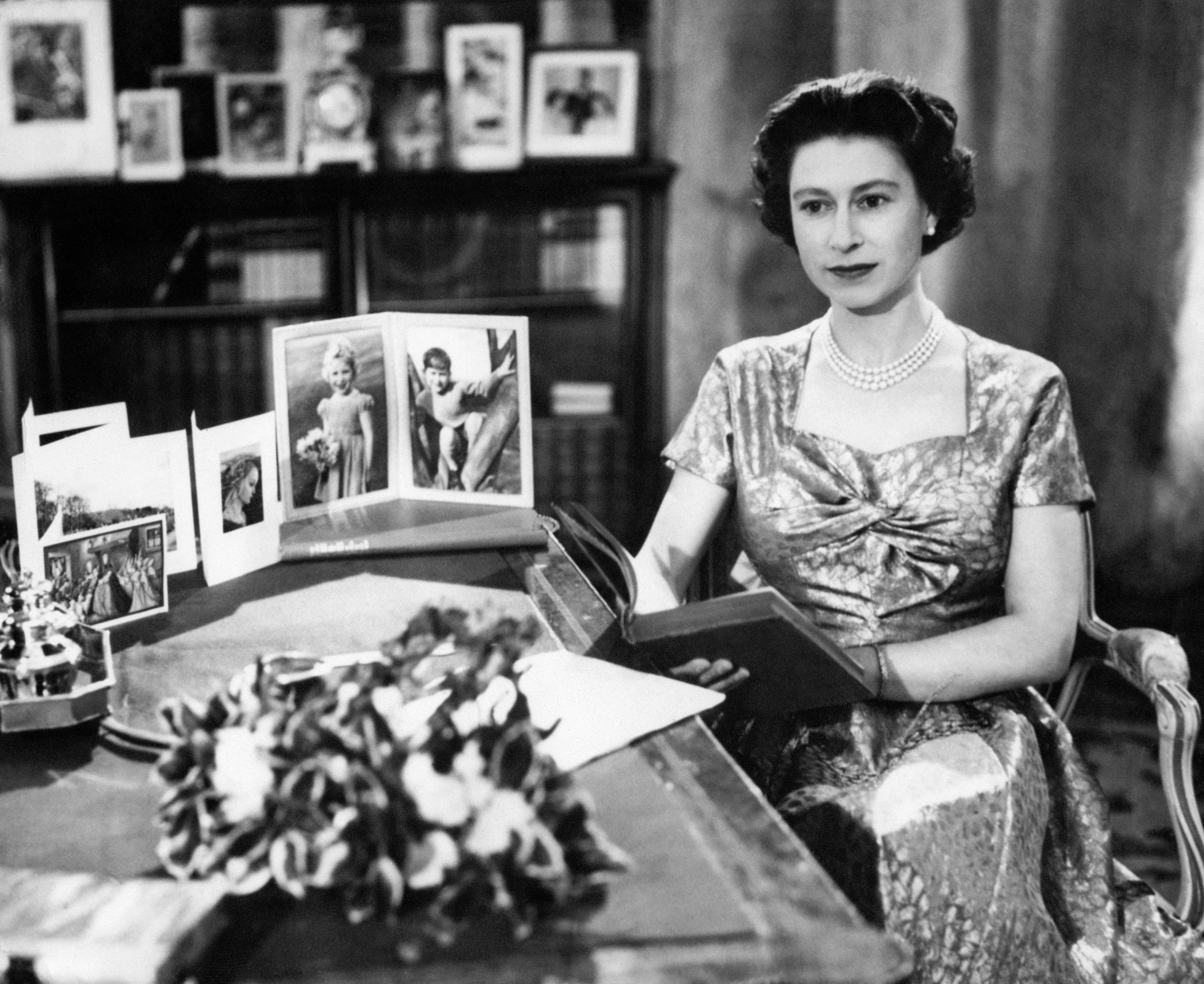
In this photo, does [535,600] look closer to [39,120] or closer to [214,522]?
[214,522]

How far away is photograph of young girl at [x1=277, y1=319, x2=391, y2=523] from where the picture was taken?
63.9 inches

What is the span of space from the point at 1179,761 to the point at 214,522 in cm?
113

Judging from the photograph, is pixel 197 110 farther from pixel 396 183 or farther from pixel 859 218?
pixel 859 218

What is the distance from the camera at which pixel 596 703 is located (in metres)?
1.10

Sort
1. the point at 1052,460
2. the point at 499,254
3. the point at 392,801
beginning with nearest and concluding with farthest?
1. the point at 392,801
2. the point at 1052,460
3. the point at 499,254

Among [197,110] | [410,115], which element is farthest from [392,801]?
[197,110]

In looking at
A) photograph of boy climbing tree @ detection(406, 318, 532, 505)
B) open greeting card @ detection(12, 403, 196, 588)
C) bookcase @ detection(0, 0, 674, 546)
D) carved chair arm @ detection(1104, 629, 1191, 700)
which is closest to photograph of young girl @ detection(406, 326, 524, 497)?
photograph of boy climbing tree @ detection(406, 318, 532, 505)

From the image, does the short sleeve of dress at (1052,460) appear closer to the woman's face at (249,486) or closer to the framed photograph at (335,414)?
the framed photograph at (335,414)

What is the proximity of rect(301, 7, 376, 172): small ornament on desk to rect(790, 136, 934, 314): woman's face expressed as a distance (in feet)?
7.59

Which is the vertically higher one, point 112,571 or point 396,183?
point 396,183

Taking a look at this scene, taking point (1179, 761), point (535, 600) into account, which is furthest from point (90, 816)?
point (1179, 761)

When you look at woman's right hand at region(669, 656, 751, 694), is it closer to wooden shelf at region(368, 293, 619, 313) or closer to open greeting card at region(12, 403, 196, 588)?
open greeting card at region(12, 403, 196, 588)

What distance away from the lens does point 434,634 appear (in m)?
0.84

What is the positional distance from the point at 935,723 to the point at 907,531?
261mm
